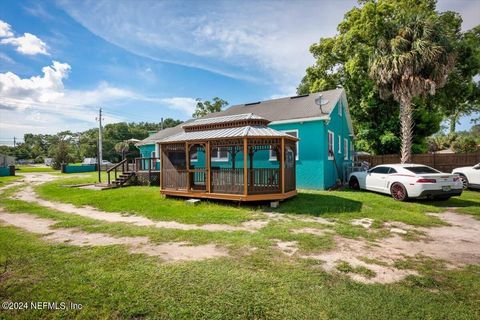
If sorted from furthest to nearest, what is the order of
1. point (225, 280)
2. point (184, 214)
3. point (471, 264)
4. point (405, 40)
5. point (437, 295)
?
point (405, 40)
point (184, 214)
point (471, 264)
point (225, 280)
point (437, 295)

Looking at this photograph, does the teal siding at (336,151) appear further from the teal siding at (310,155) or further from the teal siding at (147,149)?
the teal siding at (147,149)

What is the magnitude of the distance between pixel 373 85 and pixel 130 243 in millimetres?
21431

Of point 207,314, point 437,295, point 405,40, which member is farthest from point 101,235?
point 405,40

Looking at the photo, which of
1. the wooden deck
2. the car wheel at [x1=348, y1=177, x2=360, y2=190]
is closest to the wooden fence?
the car wheel at [x1=348, y1=177, x2=360, y2=190]

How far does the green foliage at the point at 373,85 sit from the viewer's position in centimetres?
1986

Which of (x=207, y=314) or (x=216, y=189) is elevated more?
(x=216, y=189)

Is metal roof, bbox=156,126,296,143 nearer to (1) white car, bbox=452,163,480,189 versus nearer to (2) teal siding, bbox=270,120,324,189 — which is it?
(2) teal siding, bbox=270,120,324,189

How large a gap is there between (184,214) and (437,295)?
6811 millimetres

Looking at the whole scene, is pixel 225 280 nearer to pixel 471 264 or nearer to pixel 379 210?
pixel 471 264

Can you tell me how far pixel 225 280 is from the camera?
3803 mm

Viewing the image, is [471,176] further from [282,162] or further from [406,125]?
[282,162]

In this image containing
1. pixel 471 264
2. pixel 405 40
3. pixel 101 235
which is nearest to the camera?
pixel 471 264

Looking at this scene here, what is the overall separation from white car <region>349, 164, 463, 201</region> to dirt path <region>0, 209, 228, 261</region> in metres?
8.24

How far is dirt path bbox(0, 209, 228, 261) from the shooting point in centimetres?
493
